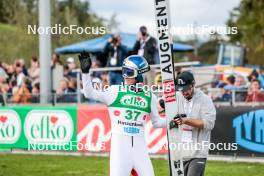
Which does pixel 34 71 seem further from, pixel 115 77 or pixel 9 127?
pixel 9 127

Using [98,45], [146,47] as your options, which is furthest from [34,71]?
[146,47]

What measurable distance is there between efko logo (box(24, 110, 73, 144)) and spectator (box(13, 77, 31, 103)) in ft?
4.42

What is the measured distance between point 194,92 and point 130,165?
1405 millimetres

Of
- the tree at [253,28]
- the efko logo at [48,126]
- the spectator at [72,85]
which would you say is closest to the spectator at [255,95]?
the efko logo at [48,126]

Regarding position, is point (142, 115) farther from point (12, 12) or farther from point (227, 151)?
point (12, 12)

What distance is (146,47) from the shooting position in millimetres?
19719

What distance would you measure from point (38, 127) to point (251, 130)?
17.8ft

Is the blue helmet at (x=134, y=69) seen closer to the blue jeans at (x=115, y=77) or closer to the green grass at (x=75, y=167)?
the green grass at (x=75, y=167)

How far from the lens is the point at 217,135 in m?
A: 17.7

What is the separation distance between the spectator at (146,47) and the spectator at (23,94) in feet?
10.7

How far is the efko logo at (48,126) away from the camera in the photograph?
1919 cm

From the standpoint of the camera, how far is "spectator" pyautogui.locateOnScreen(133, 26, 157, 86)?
19644mm

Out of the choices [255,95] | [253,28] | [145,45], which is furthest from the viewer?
[253,28]

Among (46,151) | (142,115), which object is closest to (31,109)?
(46,151)
